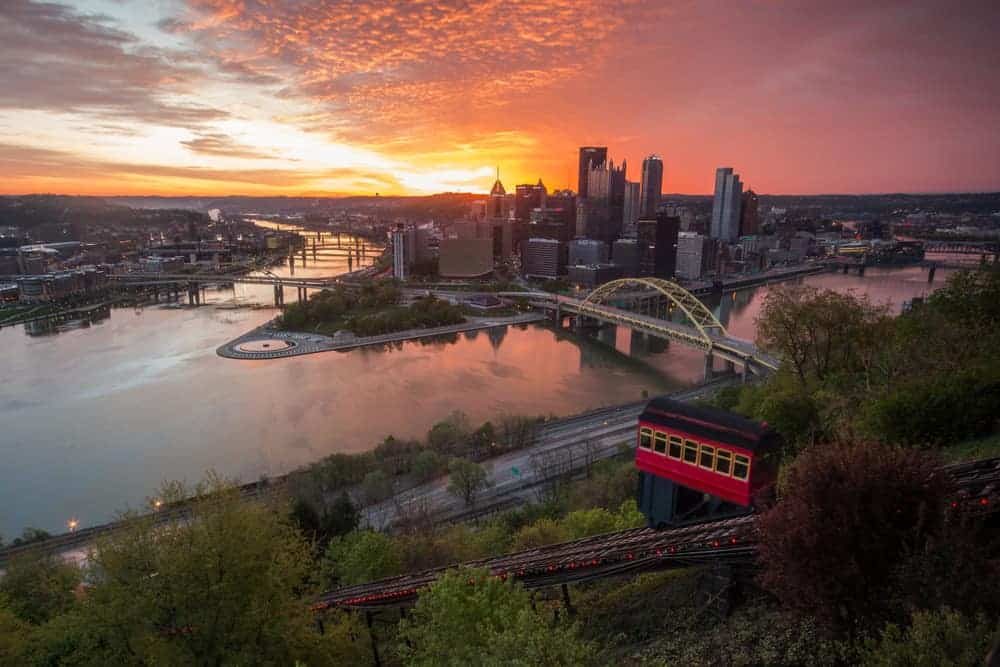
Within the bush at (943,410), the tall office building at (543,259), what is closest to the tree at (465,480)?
the bush at (943,410)

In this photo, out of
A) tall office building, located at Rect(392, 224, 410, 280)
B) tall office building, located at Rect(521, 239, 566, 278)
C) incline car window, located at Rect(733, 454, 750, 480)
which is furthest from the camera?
tall office building, located at Rect(521, 239, 566, 278)

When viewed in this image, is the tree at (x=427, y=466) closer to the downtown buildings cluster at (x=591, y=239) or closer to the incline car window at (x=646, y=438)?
the incline car window at (x=646, y=438)

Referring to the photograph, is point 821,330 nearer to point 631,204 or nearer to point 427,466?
point 427,466

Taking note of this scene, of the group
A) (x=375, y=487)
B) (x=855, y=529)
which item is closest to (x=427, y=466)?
(x=375, y=487)

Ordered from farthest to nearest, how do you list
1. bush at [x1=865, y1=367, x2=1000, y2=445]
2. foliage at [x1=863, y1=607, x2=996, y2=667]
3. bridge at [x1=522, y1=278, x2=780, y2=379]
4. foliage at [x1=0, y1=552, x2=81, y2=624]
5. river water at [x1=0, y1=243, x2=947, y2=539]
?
bridge at [x1=522, y1=278, x2=780, y2=379], river water at [x1=0, y1=243, x2=947, y2=539], foliage at [x1=0, y1=552, x2=81, y2=624], bush at [x1=865, y1=367, x2=1000, y2=445], foliage at [x1=863, y1=607, x2=996, y2=667]

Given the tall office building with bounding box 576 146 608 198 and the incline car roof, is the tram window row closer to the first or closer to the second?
the incline car roof

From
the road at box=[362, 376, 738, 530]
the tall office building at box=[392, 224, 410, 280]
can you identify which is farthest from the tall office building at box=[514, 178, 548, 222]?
the road at box=[362, 376, 738, 530]

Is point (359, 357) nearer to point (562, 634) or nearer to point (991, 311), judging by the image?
point (991, 311)
